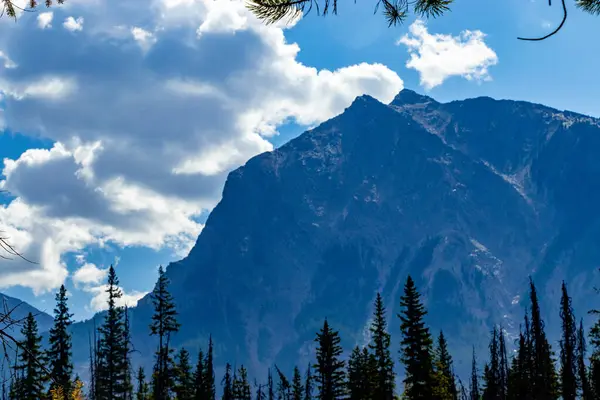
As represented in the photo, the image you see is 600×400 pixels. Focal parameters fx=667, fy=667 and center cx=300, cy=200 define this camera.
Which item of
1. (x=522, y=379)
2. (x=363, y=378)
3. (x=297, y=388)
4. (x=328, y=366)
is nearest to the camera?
(x=328, y=366)

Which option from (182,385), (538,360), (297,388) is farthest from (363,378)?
(297,388)

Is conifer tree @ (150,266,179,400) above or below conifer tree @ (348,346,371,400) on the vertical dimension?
above

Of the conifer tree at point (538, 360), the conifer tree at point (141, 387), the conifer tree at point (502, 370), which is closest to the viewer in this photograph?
the conifer tree at point (538, 360)

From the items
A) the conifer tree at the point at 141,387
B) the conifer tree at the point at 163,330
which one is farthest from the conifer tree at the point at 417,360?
the conifer tree at the point at 141,387

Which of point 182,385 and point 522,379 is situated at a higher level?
point 182,385

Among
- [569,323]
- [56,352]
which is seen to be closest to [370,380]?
[569,323]

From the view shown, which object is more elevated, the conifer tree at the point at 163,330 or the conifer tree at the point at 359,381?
the conifer tree at the point at 163,330

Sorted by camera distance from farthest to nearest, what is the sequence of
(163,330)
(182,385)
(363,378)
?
1. (182,385)
2. (363,378)
3. (163,330)

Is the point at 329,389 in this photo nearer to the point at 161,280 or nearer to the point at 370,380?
the point at 370,380

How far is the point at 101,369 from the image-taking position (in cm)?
6550

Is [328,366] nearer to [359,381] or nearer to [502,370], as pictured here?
[359,381]

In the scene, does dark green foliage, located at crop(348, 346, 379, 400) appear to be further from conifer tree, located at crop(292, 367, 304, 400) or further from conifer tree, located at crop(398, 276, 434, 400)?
conifer tree, located at crop(292, 367, 304, 400)

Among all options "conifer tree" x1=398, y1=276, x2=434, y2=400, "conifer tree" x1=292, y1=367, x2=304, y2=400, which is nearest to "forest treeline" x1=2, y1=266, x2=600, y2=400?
"conifer tree" x1=398, y1=276, x2=434, y2=400

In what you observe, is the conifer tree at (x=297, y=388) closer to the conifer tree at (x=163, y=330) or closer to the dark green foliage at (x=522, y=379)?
the conifer tree at (x=163, y=330)
